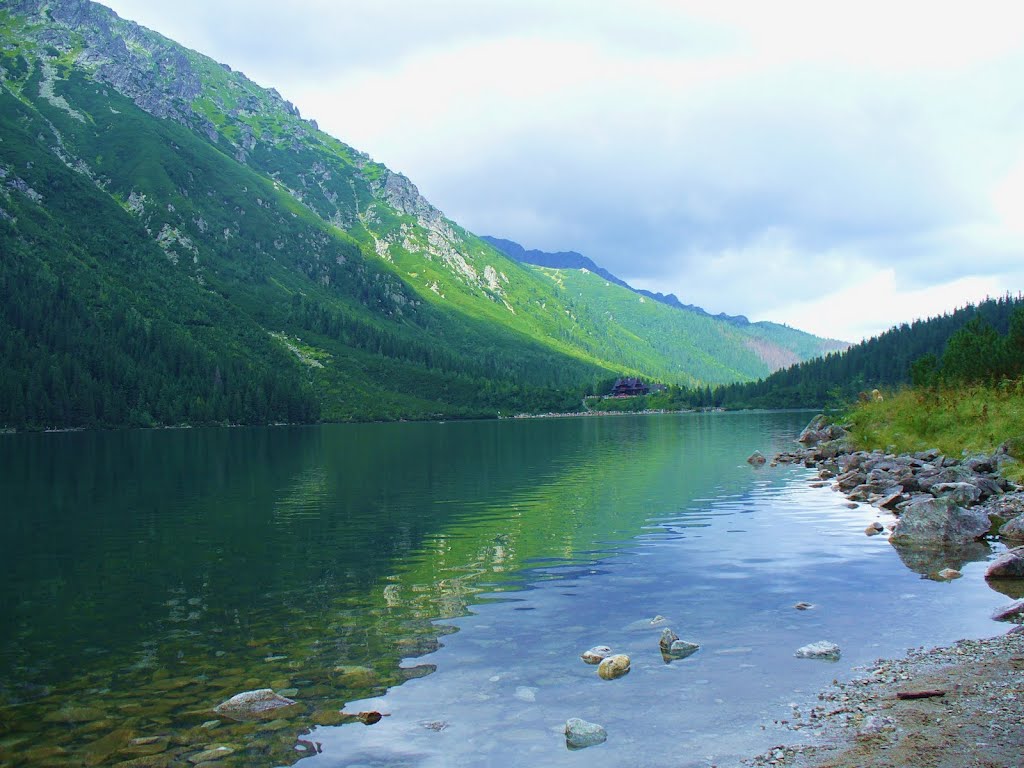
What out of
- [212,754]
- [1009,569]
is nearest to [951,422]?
[1009,569]

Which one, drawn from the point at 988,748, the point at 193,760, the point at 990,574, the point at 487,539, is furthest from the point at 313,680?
the point at 990,574

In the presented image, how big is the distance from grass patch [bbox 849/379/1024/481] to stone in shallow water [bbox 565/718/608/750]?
37.9m

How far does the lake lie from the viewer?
46.7 ft

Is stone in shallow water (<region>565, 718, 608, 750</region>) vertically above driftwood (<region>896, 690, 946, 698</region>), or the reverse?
driftwood (<region>896, 690, 946, 698</region>)


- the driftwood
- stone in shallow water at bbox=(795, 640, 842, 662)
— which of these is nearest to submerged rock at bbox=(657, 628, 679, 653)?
stone in shallow water at bbox=(795, 640, 842, 662)

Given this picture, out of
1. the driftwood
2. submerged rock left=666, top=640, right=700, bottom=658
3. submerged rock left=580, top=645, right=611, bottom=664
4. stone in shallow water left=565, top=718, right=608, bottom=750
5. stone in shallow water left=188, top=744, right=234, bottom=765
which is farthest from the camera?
submerged rock left=666, top=640, right=700, bottom=658

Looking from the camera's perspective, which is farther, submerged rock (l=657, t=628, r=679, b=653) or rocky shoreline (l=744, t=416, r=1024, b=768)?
submerged rock (l=657, t=628, r=679, b=653)

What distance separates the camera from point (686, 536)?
36.5 m

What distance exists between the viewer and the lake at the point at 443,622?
1424cm

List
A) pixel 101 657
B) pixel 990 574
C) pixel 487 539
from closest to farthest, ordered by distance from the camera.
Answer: pixel 101 657 < pixel 990 574 < pixel 487 539

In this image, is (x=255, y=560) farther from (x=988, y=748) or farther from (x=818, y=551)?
(x=988, y=748)

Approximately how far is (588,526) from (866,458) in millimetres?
36065

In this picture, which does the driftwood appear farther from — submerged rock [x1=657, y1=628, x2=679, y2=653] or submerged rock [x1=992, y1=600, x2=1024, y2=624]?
submerged rock [x1=992, y1=600, x2=1024, y2=624]

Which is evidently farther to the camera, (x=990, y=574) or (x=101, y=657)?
(x=990, y=574)
